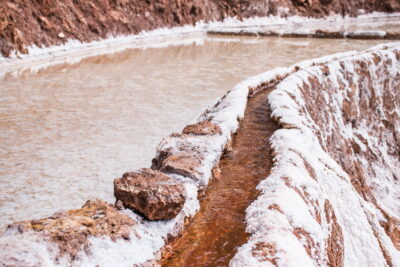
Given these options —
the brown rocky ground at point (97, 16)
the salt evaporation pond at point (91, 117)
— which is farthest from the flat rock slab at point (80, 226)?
the brown rocky ground at point (97, 16)

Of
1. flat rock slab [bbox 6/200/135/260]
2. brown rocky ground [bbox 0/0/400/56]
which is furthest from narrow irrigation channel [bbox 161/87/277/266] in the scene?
brown rocky ground [bbox 0/0/400/56]

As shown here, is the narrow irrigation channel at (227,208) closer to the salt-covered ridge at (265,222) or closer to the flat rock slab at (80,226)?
the salt-covered ridge at (265,222)

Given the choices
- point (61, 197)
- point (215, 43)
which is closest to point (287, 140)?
point (61, 197)

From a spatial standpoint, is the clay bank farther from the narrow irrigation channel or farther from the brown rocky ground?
the brown rocky ground

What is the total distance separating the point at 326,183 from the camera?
5117mm

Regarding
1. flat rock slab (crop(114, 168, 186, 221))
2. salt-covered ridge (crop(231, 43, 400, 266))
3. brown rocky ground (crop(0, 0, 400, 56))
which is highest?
brown rocky ground (crop(0, 0, 400, 56))

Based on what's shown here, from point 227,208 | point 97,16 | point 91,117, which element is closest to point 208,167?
point 227,208

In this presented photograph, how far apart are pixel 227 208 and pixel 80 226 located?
5.26ft

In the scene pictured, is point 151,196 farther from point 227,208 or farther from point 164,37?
point 164,37

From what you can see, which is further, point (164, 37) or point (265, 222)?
point (164, 37)

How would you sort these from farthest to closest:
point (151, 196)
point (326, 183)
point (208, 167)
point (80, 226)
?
point (326, 183)
point (208, 167)
point (151, 196)
point (80, 226)

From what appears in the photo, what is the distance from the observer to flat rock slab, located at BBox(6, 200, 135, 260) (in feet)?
A: 8.82

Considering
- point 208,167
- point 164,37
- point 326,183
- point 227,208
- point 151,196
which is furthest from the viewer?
point 164,37

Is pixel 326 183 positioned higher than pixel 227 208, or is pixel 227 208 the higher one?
pixel 227 208
